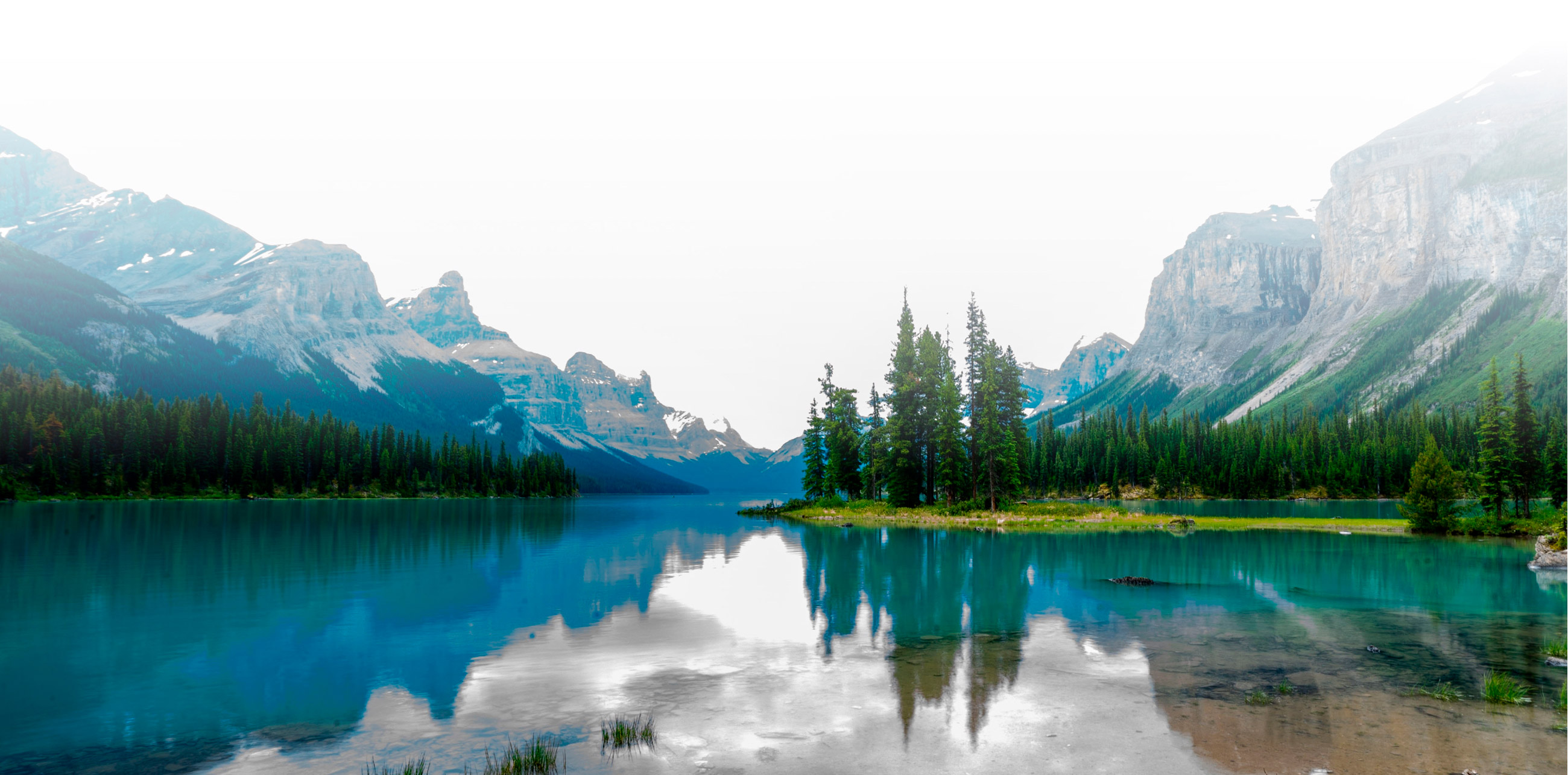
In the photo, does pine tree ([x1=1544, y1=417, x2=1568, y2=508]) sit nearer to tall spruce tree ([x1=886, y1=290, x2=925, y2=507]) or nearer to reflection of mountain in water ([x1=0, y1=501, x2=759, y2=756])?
tall spruce tree ([x1=886, y1=290, x2=925, y2=507])

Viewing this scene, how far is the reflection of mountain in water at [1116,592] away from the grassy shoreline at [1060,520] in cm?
1123

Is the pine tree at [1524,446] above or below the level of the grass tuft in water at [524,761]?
above

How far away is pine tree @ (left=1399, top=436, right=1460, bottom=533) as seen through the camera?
62875 mm

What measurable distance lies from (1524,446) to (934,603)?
60.7 meters

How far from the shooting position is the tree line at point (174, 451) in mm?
117000

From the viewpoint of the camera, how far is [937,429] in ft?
263

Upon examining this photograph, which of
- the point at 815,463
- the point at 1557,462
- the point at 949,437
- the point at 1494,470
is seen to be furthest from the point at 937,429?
the point at 1557,462

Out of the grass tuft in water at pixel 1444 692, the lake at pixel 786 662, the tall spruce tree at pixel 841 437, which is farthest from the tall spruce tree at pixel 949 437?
the grass tuft in water at pixel 1444 692

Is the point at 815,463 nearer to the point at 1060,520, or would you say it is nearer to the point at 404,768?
the point at 1060,520

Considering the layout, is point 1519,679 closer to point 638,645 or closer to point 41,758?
point 638,645

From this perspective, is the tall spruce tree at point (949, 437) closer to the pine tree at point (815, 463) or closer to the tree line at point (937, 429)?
the tree line at point (937, 429)

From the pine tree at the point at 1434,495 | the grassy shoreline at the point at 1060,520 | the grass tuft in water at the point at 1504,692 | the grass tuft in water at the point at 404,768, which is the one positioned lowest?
the grassy shoreline at the point at 1060,520

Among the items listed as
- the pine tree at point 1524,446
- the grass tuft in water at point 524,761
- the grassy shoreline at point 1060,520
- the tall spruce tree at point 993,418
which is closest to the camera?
the grass tuft in water at point 524,761

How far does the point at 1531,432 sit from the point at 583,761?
79.6m
